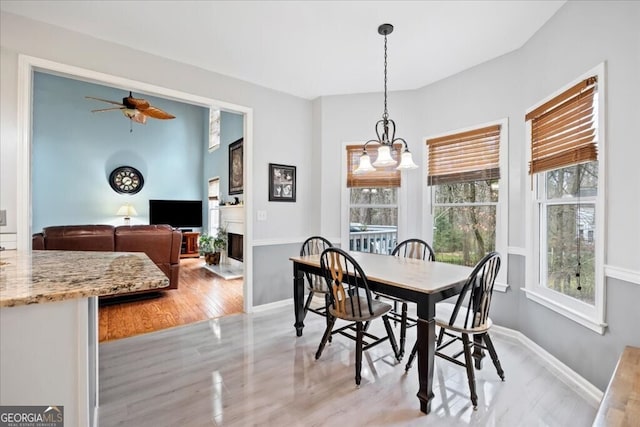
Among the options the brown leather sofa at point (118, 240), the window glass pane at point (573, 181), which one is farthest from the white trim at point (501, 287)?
the brown leather sofa at point (118, 240)

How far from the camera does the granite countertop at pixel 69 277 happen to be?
0.96 meters

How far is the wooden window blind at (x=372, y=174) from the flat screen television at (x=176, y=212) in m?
5.67

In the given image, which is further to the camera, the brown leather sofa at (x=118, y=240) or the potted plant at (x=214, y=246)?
the potted plant at (x=214, y=246)

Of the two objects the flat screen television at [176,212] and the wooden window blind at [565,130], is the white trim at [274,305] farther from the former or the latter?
the flat screen television at [176,212]

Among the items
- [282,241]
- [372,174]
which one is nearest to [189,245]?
[282,241]

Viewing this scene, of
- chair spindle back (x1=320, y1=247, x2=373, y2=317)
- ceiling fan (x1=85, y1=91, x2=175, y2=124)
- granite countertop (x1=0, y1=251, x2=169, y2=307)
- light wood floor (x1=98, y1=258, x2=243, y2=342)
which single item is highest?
ceiling fan (x1=85, y1=91, x2=175, y2=124)

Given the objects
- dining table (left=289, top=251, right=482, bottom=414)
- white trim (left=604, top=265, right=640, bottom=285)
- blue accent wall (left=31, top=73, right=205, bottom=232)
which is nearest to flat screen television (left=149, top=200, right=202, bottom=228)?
blue accent wall (left=31, top=73, right=205, bottom=232)

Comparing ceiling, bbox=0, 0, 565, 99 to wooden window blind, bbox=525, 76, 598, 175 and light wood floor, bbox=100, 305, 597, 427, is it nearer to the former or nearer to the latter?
wooden window blind, bbox=525, 76, 598, 175

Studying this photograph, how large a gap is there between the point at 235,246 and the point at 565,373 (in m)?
5.45

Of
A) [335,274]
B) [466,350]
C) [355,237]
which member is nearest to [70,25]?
[335,274]

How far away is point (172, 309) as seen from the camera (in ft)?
12.3

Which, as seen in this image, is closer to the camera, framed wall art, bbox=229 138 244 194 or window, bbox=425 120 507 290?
window, bbox=425 120 507 290

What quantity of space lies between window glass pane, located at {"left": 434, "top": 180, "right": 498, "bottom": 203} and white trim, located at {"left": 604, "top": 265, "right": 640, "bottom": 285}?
1309mm

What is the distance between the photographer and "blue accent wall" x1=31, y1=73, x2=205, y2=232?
21.5 feet
